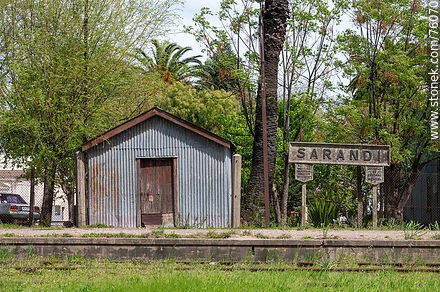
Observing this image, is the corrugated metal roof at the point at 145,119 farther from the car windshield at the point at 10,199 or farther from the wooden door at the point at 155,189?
the car windshield at the point at 10,199

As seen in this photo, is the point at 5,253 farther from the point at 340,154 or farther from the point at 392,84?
the point at 392,84

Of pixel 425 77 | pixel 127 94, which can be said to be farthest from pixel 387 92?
pixel 127 94

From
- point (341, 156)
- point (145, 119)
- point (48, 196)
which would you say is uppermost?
point (145, 119)

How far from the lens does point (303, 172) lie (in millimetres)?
17297

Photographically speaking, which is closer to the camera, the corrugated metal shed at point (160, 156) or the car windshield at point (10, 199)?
the corrugated metal shed at point (160, 156)

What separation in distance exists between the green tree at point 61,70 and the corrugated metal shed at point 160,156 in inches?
39.1

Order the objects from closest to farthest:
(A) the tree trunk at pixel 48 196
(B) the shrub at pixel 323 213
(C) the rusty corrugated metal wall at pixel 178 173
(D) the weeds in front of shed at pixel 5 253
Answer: (D) the weeds in front of shed at pixel 5 253 < (B) the shrub at pixel 323 213 < (C) the rusty corrugated metal wall at pixel 178 173 < (A) the tree trunk at pixel 48 196

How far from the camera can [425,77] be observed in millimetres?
21734

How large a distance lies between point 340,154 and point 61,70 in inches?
350

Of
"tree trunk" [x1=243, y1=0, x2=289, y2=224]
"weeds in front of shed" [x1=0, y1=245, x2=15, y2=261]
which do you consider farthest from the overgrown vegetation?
"weeds in front of shed" [x1=0, y1=245, x2=15, y2=261]

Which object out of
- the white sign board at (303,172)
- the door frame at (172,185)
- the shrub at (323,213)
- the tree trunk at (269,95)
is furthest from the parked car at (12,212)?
the white sign board at (303,172)

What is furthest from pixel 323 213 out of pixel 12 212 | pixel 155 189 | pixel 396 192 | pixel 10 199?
pixel 10 199

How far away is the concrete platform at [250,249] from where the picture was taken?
11867 millimetres

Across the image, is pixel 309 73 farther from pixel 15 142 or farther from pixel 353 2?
pixel 15 142
